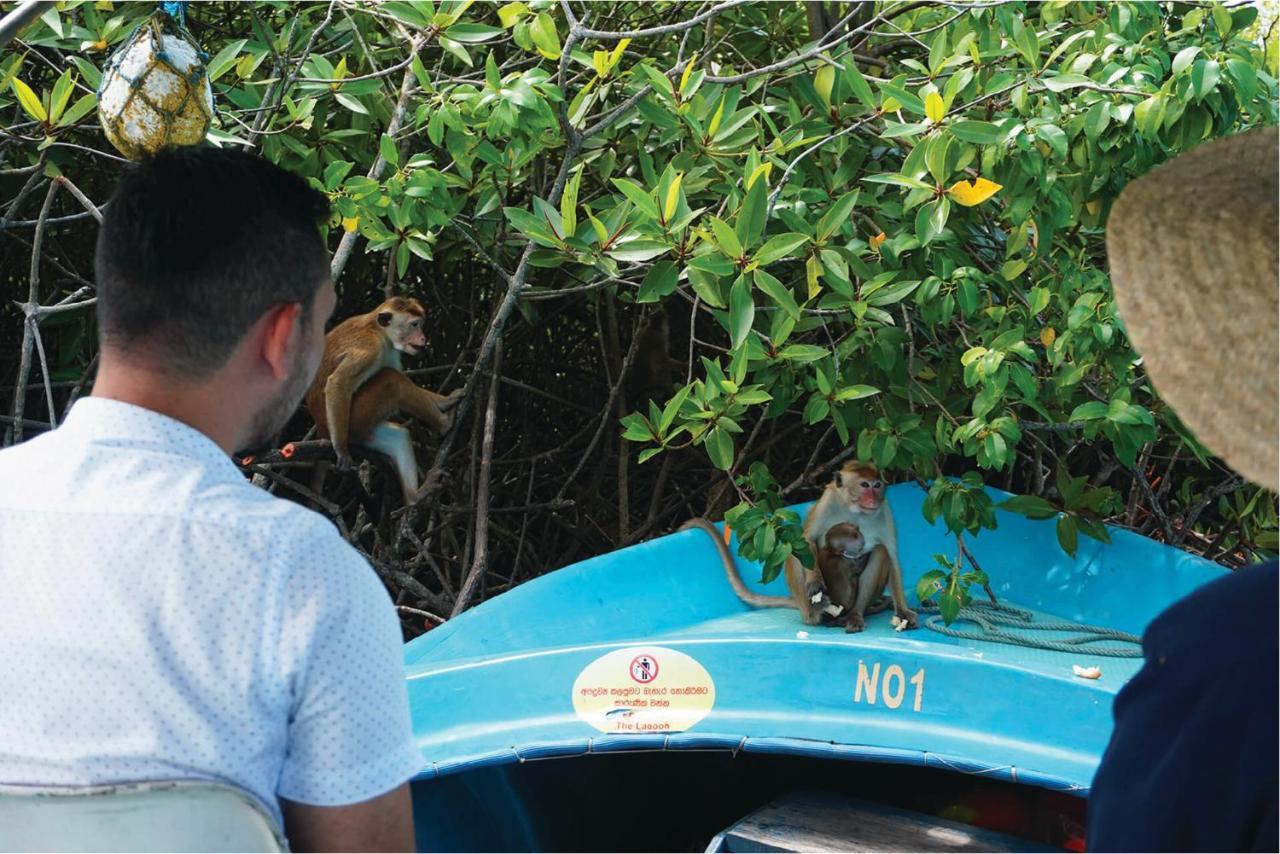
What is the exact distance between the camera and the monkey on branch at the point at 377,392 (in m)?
3.26

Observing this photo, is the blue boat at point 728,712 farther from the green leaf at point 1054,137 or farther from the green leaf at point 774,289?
the green leaf at point 1054,137

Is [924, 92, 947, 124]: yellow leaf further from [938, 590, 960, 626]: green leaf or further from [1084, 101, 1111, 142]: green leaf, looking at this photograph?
[938, 590, 960, 626]: green leaf

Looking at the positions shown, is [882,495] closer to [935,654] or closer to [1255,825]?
[935,654]

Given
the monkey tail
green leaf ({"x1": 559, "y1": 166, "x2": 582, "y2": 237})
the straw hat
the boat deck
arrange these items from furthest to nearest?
the monkey tail, green leaf ({"x1": 559, "y1": 166, "x2": 582, "y2": 237}), the boat deck, the straw hat

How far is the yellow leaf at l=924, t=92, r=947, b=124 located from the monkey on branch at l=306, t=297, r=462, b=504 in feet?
4.31

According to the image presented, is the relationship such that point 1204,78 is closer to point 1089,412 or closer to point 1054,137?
point 1054,137

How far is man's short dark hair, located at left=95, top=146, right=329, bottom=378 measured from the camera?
1121mm

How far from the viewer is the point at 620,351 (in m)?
4.25

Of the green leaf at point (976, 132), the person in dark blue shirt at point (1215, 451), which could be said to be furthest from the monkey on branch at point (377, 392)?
the person in dark blue shirt at point (1215, 451)

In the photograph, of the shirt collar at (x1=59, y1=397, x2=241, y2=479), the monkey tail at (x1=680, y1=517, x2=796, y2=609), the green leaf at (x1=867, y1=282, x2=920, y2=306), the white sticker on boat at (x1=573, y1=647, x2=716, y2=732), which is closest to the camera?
the shirt collar at (x1=59, y1=397, x2=241, y2=479)

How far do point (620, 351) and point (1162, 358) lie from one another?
3293 mm

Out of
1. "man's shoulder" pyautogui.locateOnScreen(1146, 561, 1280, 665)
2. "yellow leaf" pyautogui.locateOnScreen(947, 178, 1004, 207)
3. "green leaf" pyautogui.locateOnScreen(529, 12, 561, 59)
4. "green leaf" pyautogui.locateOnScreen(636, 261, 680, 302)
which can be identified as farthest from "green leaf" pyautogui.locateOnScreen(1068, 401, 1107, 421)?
"man's shoulder" pyautogui.locateOnScreen(1146, 561, 1280, 665)

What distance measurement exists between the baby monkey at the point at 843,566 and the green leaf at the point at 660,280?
0.78 m

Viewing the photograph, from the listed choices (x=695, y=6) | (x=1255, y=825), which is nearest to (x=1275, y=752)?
(x=1255, y=825)
